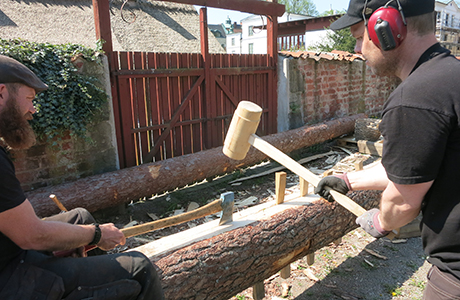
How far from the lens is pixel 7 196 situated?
64.8 inches

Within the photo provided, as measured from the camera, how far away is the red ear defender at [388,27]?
1.48 m

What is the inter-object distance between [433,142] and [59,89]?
→ 4.42 meters

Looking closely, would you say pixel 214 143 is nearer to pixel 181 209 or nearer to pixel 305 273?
pixel 181 209

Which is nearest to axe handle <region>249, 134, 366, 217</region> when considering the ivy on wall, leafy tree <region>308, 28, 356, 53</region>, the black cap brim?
the black cap brim

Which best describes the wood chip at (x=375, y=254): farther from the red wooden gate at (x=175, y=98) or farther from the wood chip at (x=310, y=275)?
the red wooden gate at (x=175, y=98)

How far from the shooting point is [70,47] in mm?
4574

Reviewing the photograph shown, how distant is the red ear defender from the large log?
3921mm

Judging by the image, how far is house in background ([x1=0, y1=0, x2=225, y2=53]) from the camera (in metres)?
10.8

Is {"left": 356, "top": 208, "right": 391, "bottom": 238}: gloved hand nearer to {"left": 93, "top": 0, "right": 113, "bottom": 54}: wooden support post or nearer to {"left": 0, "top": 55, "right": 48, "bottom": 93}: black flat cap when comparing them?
{"left": 0, "top": 55, "right": 48, "bottom": 93}: black flat cap

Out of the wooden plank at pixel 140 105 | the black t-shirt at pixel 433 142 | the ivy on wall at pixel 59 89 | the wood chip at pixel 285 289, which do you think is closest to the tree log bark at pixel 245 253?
the wood chip at pixel 285 289

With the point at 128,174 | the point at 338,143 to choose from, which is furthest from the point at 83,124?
the point at 338,143

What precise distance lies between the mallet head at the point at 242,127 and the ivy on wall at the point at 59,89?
8.75ft

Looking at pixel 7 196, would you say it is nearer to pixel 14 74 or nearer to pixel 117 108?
pixel 14 74

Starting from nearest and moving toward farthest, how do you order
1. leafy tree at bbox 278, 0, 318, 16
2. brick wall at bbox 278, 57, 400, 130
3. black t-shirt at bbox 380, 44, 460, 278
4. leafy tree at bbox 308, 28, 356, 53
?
black t-shirt at bbox 380, 44, 460, 278, brick wall at bbox 278, 57, 400, 130, leafy tree at bbox 308, 28, 356, 53, leafy tree at bbox 278, 0, 318, 16
